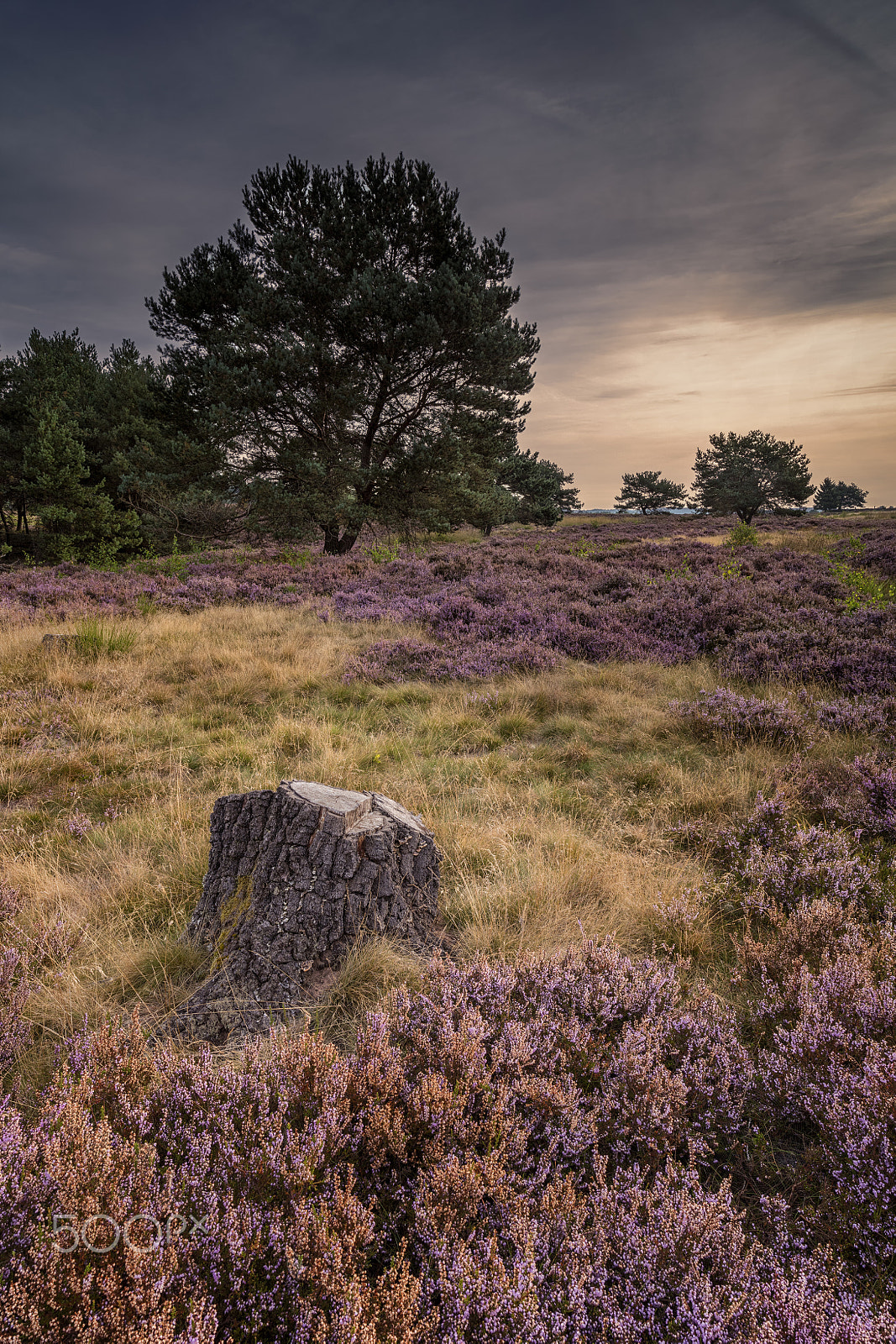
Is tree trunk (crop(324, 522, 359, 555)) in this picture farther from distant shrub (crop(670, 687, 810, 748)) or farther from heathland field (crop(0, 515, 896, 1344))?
distant shrub (crop(670, 687, 810, 748))

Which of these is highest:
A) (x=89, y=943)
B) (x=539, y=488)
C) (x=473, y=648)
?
→ (x=539, y=488)

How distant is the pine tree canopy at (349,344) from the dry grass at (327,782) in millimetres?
11362

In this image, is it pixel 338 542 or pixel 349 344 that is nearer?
pixel 349 344

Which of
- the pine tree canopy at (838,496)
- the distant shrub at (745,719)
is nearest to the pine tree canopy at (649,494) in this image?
the pine tree canopy at (838,496)

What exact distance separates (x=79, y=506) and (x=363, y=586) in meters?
16.6

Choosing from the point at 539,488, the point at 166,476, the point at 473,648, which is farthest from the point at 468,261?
the point at 539,488

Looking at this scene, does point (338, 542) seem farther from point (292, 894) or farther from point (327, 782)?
point (292, 894)

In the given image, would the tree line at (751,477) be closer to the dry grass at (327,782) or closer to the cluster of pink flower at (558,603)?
the cluster of pink flower at (558,603)

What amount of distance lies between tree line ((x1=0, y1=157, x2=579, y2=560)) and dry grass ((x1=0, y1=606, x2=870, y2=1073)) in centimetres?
1121

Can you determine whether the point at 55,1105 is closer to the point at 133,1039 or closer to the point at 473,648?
the point at 133,1039

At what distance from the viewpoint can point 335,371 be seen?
1789 cm

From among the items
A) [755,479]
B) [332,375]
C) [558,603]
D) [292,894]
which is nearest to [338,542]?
→ [332,375]

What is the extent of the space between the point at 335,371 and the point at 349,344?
4.44 ft

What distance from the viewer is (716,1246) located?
132cm
